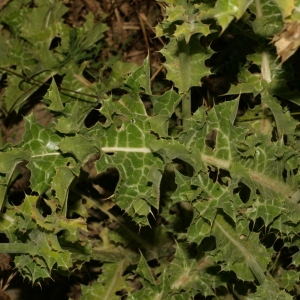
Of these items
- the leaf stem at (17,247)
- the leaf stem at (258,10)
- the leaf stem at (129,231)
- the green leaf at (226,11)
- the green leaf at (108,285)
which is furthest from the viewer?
the leaf stem at (129,231)

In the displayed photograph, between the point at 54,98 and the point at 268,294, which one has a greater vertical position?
the point at 54,98

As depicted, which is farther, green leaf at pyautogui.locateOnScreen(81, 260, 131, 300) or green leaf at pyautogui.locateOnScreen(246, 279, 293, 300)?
green leaf at pyautogui.locateOnScreen(81, 260, 131, 300)

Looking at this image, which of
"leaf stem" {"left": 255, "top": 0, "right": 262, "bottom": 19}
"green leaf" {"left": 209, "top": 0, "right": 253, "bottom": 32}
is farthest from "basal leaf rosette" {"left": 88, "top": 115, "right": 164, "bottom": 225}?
"green leaf" {"left": 209, "top": 0, "right": 253, "bottom": 32}

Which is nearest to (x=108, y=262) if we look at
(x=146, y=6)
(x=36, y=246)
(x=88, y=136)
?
(x=36, y=246)

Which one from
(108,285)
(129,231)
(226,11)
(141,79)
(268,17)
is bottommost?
(108,285)

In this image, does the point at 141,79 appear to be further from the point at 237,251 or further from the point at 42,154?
the point at 237,251

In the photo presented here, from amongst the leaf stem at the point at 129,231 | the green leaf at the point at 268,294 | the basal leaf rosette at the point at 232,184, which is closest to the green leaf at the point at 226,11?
the basal leaf rosette at the point at 232,184

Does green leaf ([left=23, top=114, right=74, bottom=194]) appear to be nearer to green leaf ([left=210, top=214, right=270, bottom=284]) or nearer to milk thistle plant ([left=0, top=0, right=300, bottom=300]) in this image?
milk thistle plant ([left=0, top=0, right=300, bottom=300])

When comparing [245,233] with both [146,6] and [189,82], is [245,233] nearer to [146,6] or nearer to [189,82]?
[189,82]

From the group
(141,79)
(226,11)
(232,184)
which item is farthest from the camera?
(141,79)

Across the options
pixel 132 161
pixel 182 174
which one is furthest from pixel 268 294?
pixel 132 161

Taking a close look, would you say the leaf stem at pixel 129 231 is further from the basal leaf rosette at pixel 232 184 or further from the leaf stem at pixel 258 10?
the leaf stem at pixel 258 10
